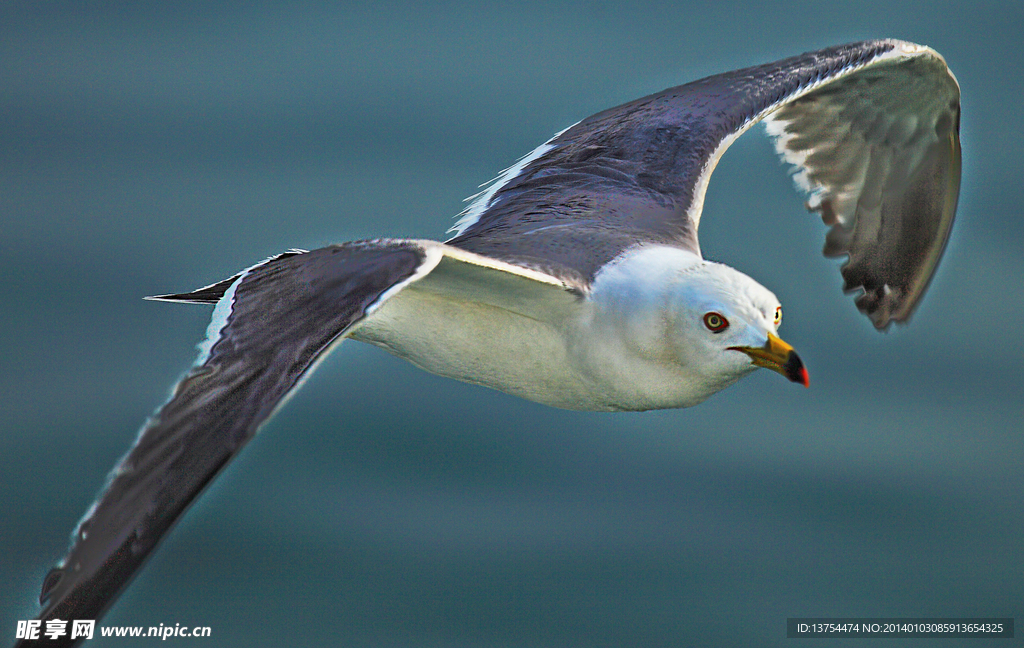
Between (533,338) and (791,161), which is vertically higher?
(791,161)

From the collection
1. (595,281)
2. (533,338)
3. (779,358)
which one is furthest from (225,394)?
(779,358)

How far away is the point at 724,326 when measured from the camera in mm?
4473

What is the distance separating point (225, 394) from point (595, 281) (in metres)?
1.61

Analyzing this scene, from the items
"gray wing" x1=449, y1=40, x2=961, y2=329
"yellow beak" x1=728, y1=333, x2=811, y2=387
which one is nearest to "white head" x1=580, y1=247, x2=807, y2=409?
"yellow beak" x1=728, y1=333, x2=811, y2=387

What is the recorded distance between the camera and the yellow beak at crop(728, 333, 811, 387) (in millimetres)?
4254

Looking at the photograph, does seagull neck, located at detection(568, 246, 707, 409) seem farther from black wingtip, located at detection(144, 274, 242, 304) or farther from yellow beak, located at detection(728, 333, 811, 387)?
black wingtip, located at detection(144, 274, 242, 304)

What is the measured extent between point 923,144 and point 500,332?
105 inches

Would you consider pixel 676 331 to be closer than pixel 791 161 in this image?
Yes

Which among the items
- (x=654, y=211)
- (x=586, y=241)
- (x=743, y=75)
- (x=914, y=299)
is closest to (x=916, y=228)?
(x=914, y=299)

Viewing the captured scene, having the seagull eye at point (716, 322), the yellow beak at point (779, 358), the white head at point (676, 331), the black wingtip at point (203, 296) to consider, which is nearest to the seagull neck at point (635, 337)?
the white head at point (676, 331)

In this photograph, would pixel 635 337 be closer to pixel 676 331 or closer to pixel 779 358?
pixel 676 331

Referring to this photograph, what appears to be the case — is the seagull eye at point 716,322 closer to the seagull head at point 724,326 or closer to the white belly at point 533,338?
the seagull head at point 724,326

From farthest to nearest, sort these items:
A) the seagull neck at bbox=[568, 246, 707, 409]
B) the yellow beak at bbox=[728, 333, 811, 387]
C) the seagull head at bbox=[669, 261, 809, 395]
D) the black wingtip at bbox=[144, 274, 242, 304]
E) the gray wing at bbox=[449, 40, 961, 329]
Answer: the gray wing at bbox=[449, 40, 961, 329], the black wingtip at bbox=[144, 274, 242, 304], the seagull neck at bbox=[568, 246, 707, 409], the seagull head at bbox=[669, 261, 809, 395], the yellow beak at bbox=[728, 333, 811, 387]

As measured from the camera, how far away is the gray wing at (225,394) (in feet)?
11.1
